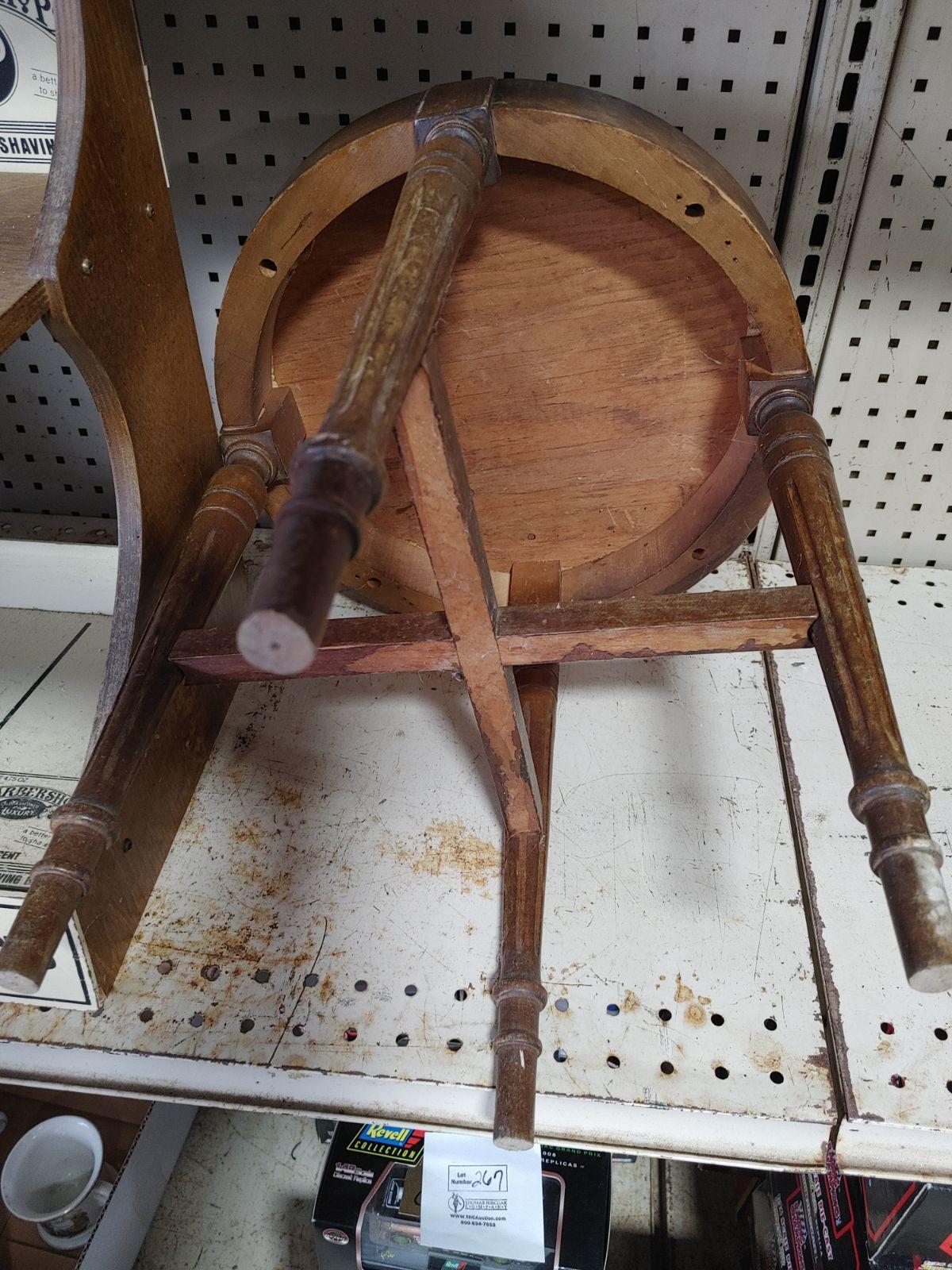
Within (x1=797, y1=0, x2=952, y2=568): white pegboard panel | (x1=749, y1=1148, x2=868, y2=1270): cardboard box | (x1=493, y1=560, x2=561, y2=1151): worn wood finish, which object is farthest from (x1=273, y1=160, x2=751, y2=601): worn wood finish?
(x1=749, y1=1148, x2=868, y2=1270): cardboard box

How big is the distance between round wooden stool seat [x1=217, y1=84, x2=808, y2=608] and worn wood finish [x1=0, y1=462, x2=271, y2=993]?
0.42 ft

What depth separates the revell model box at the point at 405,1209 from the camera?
44.8 inches

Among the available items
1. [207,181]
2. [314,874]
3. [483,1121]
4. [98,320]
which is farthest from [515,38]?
[483,1121]

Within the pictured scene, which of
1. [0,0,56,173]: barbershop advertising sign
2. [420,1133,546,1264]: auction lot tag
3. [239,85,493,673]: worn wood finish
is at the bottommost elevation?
[420,1133,546,1264]: auction lot tag

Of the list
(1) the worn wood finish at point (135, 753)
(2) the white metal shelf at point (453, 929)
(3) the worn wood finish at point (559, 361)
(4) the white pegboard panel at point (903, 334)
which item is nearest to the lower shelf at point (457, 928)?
(2) the white metal shelf at point (453, 929)

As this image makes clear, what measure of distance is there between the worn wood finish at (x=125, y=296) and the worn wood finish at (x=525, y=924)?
44cm

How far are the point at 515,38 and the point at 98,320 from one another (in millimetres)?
599

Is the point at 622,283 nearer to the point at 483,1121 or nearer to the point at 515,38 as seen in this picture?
the point at 515,38

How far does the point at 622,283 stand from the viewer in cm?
108

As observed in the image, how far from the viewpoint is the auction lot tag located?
107 cm

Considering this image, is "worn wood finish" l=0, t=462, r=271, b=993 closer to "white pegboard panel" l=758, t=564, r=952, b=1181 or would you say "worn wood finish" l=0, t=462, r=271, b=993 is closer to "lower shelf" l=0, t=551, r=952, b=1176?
"lower shelf" l=0, t=551, r=952, b=1176

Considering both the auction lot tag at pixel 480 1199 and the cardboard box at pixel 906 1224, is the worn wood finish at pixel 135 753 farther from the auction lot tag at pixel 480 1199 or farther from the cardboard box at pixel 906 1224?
the cardboard box at pixel 906 1224

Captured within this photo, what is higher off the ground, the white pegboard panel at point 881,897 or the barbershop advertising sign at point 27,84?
the barbershop advertising sign at point 27,84

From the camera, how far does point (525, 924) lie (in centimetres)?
104
